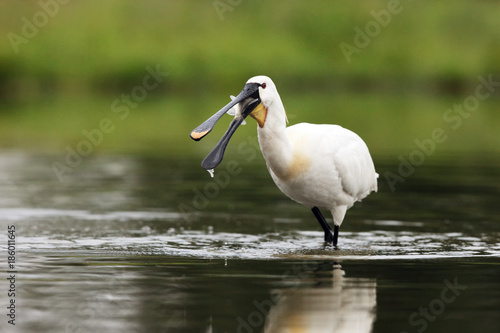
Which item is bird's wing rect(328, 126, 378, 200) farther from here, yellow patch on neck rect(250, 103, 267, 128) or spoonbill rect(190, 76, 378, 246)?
yellow patch on neck rect(250, 103, 267, 128)

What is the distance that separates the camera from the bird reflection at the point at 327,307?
8.30m

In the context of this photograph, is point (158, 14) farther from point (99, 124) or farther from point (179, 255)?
point (179, 255)

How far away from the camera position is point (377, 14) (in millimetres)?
131875

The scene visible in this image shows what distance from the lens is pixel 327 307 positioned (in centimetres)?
903

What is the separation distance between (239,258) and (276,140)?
1416 millimetres

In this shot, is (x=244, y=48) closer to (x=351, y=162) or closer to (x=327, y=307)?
(x=351, y=162)

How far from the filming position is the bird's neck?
39.2 ft

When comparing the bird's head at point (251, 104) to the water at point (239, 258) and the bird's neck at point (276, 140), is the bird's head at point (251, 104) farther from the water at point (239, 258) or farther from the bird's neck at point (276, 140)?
the water at point (239, 258)

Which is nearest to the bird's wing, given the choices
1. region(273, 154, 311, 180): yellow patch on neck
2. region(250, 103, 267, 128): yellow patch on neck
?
region(273, 154, 311, 180): yellow patch on neck

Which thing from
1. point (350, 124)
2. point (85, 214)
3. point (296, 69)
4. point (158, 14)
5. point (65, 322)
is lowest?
point (65, 322)

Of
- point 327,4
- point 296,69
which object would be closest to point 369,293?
point 296,69

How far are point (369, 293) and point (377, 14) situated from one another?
409 feet

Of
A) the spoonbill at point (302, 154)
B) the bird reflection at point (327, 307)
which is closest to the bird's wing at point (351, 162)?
the spoonbill at point (302, 154)

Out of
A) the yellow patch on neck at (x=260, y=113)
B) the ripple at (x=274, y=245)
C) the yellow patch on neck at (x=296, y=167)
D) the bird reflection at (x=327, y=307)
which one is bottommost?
the bird reflection at (x=327, y=307)
